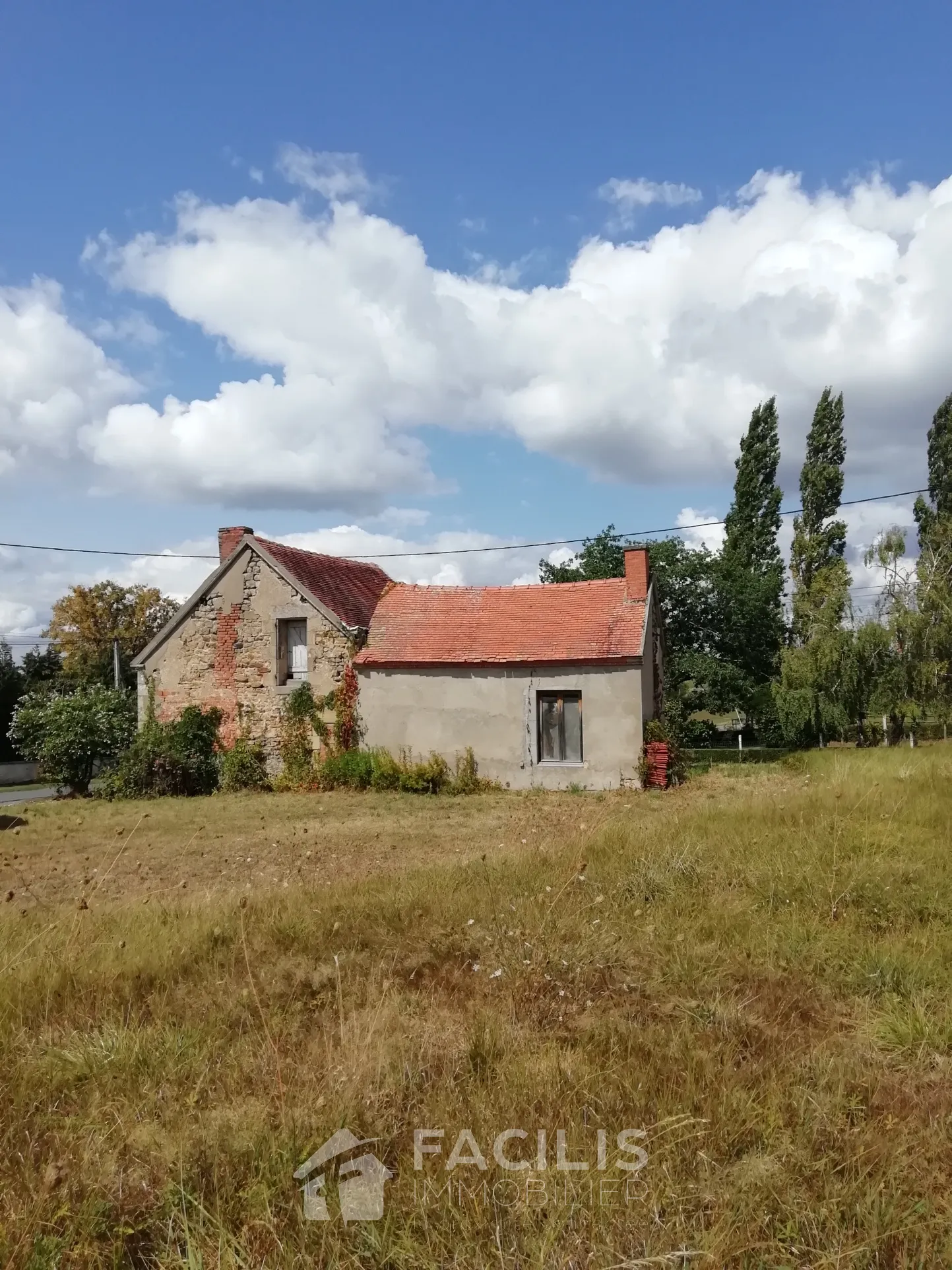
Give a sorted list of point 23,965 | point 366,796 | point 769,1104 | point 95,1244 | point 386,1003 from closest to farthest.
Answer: point 95,1244, point 769,1104, point 386,1003, point 23,965, point 366,796

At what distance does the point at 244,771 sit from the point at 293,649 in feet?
Answer: 11.7

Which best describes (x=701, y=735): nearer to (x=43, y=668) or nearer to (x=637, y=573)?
(x=637, y=573)

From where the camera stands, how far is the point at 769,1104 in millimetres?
3303

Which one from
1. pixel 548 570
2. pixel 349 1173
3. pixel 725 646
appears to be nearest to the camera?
pixel 349 1173

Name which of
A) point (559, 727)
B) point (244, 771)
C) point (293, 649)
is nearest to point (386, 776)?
point (244, 771)

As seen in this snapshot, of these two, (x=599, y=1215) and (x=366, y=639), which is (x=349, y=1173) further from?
(x=366, y=639)

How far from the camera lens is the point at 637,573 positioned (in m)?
20.8

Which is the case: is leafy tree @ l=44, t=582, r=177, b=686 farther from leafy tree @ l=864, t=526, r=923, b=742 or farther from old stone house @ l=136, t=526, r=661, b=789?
leafy tree @ l=864, t=526, r=923, b=742

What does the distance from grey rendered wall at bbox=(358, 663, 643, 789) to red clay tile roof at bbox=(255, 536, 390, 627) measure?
6.99ft

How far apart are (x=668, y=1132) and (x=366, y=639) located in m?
19.2

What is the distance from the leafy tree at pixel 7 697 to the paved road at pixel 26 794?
16.2ft

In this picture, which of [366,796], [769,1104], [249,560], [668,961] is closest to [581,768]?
[366,796]

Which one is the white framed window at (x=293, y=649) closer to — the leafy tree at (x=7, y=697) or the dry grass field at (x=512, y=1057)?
the dry grass field at (x=512, y=1057)

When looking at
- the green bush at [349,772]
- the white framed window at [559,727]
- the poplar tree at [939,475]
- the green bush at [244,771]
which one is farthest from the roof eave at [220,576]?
the poplar tree at [939,475]
